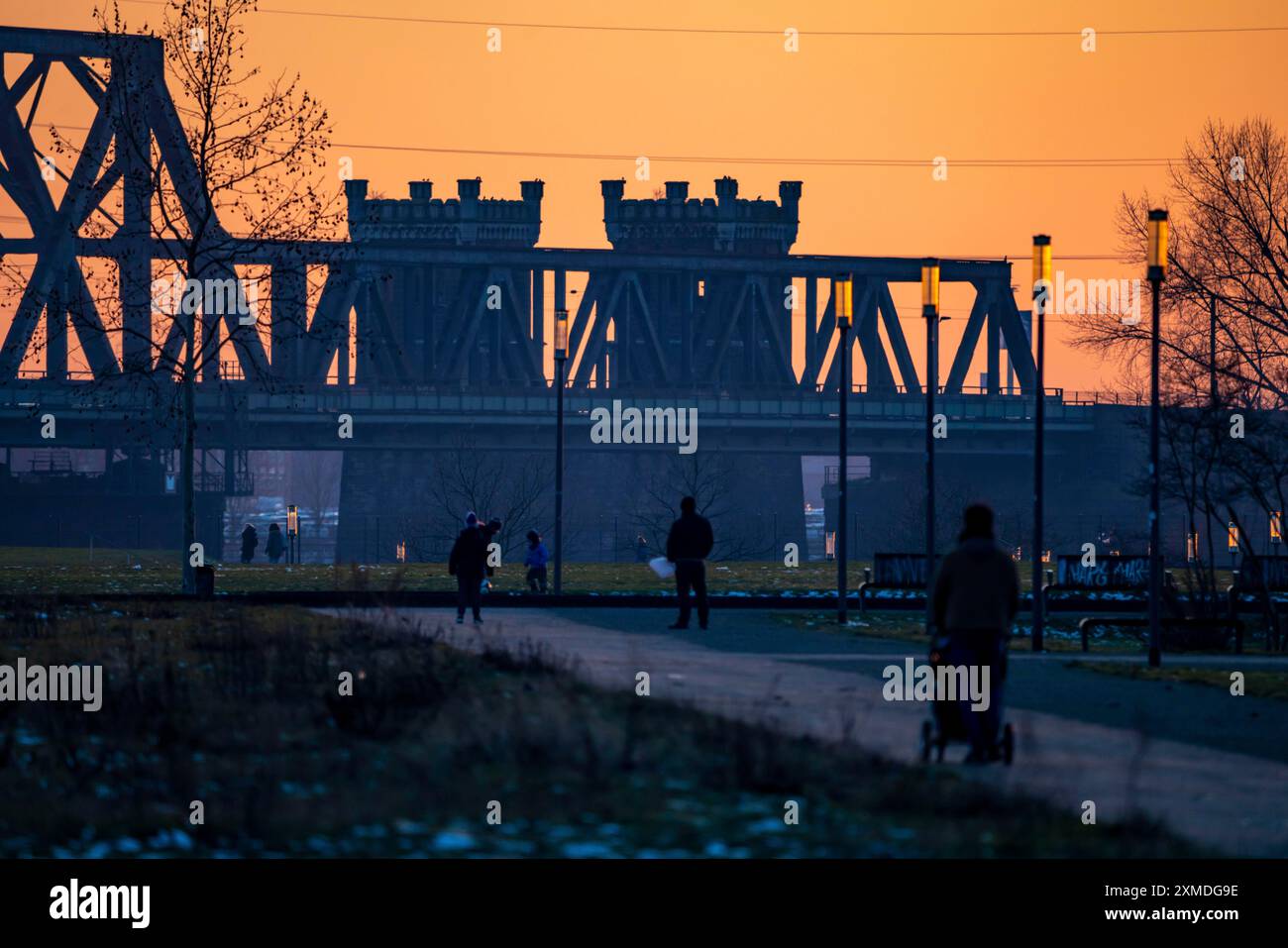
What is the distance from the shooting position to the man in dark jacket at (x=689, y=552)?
27.8 m

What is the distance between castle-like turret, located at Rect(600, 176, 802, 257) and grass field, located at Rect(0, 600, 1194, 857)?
118928mm

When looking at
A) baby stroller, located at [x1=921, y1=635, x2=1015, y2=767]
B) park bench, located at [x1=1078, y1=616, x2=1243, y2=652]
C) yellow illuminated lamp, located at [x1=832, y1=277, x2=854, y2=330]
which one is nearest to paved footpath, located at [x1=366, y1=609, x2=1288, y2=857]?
baby stroller, located at [x1=921, y1=635, x2=1015, y2=767]

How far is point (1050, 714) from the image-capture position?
17.2 metres

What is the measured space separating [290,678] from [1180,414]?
59.9 ft

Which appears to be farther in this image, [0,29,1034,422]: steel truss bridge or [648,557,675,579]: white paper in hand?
[0,29,1034,422]: steel truss bridge

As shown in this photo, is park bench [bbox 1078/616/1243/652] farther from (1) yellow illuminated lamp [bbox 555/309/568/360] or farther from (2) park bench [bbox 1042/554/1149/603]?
(1) yellow illuminated lamp [bbox 555/309/568/360]

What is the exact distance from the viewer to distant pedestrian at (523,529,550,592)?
39719mm

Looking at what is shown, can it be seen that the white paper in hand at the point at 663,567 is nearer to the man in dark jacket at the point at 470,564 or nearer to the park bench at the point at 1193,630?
the man in dark jacket at the point at 470,564

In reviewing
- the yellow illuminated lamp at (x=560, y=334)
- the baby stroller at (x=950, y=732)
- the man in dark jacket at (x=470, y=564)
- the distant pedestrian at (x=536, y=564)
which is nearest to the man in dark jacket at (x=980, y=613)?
the baby stroller at (x=950, y=732)

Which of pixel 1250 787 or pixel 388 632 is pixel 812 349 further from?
pixel 1250 787

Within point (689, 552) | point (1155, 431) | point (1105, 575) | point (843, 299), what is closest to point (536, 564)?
point (843, 299)

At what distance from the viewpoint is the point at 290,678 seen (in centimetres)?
1856
